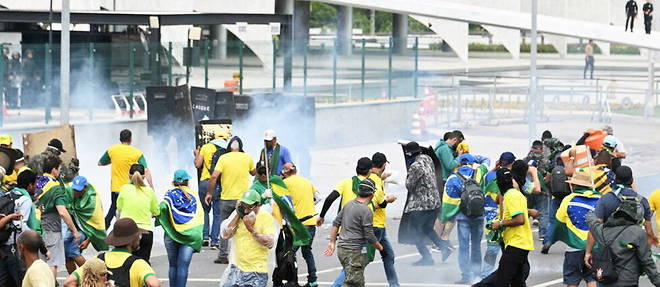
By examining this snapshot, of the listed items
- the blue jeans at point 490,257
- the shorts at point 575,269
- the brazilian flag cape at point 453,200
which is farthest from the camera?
the brazilian flag cape at point 453,200

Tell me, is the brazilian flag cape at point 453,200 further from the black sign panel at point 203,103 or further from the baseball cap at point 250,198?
the black sign panel at point 203,103

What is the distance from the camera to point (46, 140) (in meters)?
17.0

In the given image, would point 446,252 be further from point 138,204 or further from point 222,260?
point 138,204

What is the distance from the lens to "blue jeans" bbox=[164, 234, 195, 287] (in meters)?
12.8

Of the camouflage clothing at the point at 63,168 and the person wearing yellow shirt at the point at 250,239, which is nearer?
the person wearing yellow shirt at the point at 250,239

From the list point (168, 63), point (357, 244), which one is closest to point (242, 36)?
point (168, 63)

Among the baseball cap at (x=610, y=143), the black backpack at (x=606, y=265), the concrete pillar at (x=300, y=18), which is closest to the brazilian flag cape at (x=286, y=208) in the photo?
the black backpack at (x=606, y=265)

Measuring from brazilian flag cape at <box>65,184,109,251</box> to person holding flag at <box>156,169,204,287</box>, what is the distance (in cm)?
88

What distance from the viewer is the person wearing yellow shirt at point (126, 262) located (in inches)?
355

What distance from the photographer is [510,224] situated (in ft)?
41.0

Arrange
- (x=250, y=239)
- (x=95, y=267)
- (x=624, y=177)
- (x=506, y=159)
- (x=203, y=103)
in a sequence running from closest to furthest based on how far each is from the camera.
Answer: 1. (x=95, y=267)
2. (x=250, y=239)
3. (x=624, y=177)
4. (x=506, y=159)
5. (x=203, y=103)

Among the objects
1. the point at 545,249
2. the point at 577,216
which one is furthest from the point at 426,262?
the point at 577,216

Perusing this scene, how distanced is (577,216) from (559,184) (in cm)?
332

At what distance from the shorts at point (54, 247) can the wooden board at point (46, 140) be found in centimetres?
395
